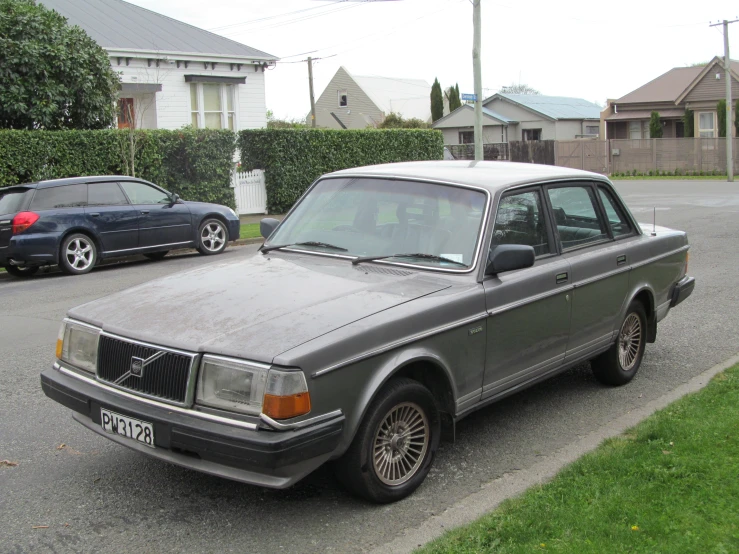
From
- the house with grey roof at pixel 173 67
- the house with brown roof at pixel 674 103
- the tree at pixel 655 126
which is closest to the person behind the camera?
the house with grey roof at pixel 173 67

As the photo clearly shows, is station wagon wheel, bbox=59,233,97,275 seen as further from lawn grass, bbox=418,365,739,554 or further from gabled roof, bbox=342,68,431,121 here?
gabled roof, bbox=342,68,431,121

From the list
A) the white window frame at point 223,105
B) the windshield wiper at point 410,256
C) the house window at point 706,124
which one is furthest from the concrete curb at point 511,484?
the house window at point 706,124

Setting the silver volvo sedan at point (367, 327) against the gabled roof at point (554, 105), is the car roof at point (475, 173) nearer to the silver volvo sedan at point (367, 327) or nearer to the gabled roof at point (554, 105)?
the silver volvo sedan at point (367, 327)

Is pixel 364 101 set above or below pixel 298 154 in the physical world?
above

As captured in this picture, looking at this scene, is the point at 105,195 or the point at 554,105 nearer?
the point at 105,195

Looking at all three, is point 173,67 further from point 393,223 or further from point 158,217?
point 393,223

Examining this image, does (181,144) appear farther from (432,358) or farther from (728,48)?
(728,48)

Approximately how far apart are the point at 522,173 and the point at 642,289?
1.53 m

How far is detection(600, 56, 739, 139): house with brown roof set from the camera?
48.7 metres

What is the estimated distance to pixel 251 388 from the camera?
146 inches

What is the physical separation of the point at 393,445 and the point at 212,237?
11.7 meters

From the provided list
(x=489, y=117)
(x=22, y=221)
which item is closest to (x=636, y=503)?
(x=22, y=221)

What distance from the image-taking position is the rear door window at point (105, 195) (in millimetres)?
13500

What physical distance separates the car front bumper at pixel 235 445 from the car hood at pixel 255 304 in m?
0.33
